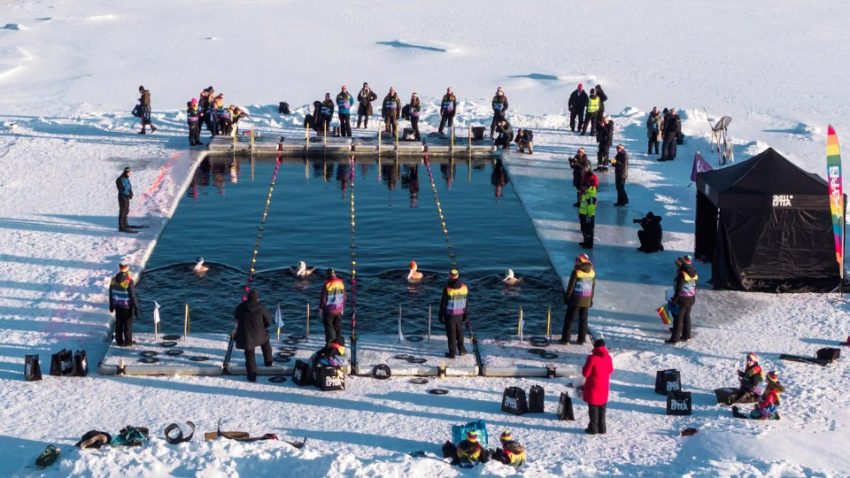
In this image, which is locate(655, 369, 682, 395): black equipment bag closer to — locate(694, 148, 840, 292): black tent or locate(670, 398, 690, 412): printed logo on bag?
locate(670, 398, 690, 412): printed logo on bag

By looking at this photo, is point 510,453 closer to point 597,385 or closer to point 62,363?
point 597,385

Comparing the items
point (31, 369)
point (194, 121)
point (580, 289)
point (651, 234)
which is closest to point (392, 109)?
point (194, 121)

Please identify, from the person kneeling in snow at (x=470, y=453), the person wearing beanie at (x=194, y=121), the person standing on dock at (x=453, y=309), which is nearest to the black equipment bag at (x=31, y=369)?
the person standing on dock at (x=453, y=309)

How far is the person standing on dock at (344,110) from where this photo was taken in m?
35.9

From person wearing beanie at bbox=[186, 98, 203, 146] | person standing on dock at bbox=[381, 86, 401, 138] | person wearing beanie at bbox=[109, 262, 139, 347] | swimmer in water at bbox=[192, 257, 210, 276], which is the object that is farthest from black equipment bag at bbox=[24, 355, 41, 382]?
person standing on dock at bbox=[381, 86, 401, 138]

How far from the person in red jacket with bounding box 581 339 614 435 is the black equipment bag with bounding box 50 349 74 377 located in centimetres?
756

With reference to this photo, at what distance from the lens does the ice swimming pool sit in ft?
71.2

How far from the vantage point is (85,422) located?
16.2 m

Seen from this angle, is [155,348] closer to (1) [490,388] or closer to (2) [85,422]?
(2) [85,422]

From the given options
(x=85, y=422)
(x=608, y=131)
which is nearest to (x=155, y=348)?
(x=85, y=422)

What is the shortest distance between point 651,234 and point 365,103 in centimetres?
1532

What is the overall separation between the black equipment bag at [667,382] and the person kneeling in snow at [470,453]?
147 inches

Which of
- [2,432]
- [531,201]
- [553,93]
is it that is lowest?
[2,432]

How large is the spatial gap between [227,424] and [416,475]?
317 centimetres
